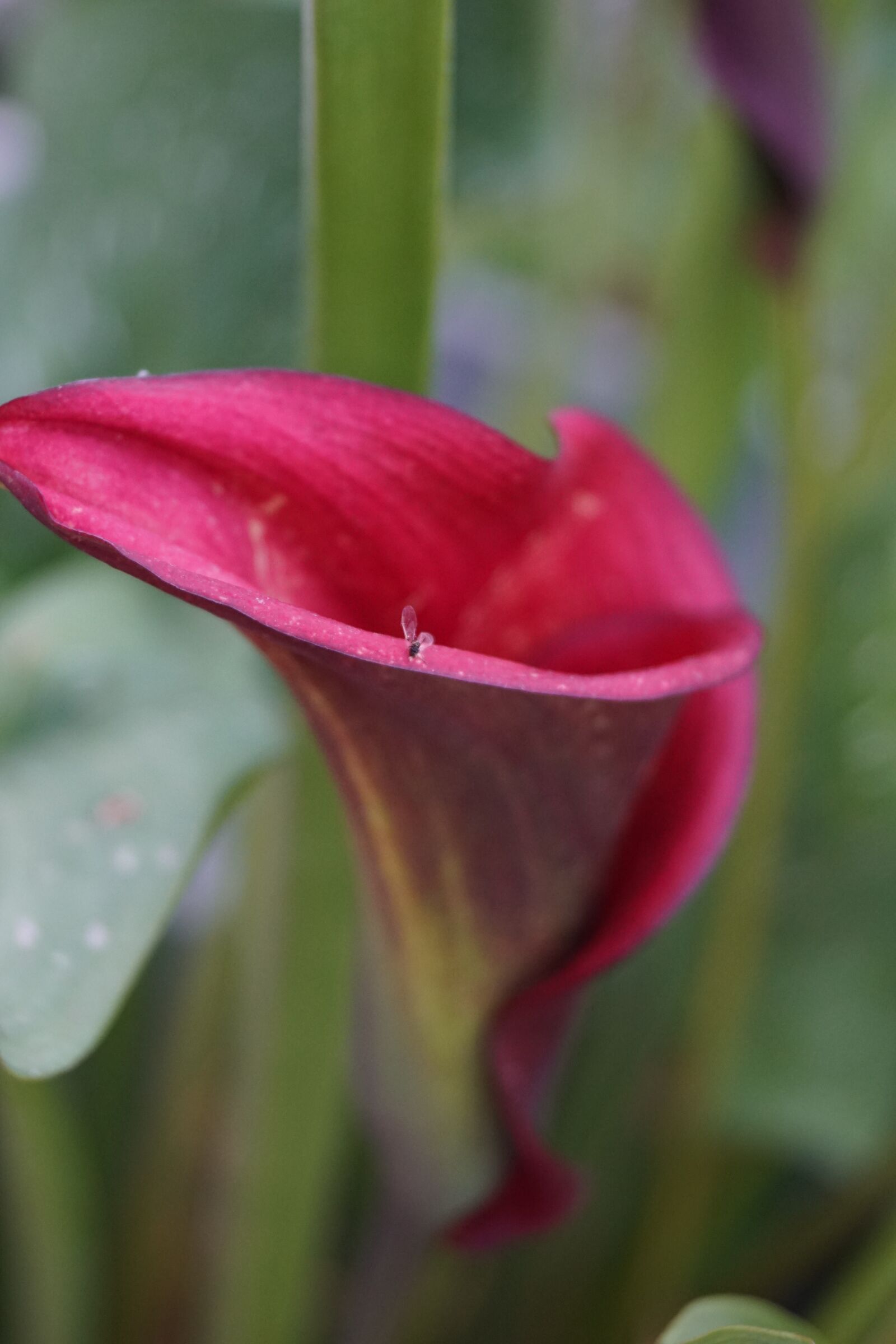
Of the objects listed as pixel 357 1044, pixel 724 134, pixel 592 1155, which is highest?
pixel 724 134

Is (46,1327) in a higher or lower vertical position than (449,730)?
lower

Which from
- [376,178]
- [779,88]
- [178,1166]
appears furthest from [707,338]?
[178,1166]

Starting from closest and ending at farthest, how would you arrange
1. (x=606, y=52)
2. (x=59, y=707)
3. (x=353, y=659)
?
(x=353, y=659), (x=59, y=707), (x=606, y=52)

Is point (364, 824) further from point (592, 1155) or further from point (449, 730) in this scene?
point (592, 1155)

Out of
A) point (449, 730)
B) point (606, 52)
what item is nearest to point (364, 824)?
point (449, 730)

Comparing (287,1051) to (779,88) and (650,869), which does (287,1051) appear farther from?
(779,88)

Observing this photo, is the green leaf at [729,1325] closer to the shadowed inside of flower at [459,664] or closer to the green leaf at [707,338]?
the shadowed inside of flower at [459,664]
